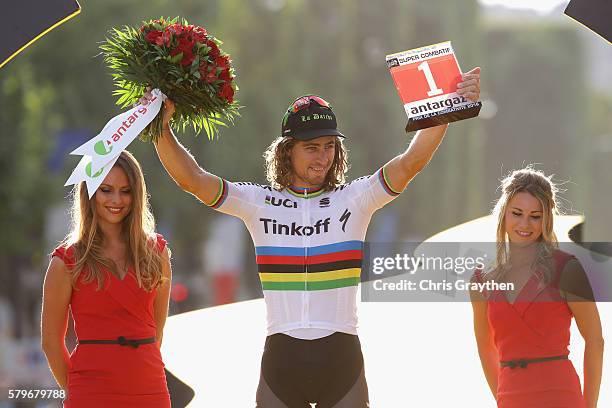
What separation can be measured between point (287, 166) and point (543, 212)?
1121mm

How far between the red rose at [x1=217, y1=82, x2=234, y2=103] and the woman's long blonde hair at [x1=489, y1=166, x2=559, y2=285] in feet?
4.14

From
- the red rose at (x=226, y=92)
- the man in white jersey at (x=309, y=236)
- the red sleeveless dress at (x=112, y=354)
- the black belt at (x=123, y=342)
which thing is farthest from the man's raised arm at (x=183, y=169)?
the black belt at (x=123, y=342)

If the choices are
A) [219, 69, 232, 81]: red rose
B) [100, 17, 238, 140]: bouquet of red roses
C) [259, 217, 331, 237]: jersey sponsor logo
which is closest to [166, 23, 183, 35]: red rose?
[100, 17, 238, 140]: bouquet of red roses

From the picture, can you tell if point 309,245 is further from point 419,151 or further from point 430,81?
point 430,81

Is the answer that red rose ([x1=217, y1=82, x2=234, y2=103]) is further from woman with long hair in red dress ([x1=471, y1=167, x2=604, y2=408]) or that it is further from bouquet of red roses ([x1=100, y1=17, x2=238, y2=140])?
woman with long hair in red dress ([x1=471, y1=167, x2=604, y2=408])

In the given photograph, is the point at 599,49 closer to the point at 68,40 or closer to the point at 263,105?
the point at 263,105

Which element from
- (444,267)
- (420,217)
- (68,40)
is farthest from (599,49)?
(444,267)

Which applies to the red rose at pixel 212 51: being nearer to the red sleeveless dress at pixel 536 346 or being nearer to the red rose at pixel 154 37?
the red rose at pixel 154 37

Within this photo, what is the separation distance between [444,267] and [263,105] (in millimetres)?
19716

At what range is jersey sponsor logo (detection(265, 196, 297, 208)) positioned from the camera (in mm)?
4949

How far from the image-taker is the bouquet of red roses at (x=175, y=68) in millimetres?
4957

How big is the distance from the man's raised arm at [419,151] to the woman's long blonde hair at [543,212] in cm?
38

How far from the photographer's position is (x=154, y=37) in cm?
498

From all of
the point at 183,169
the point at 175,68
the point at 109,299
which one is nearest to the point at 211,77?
the point at 175,68
